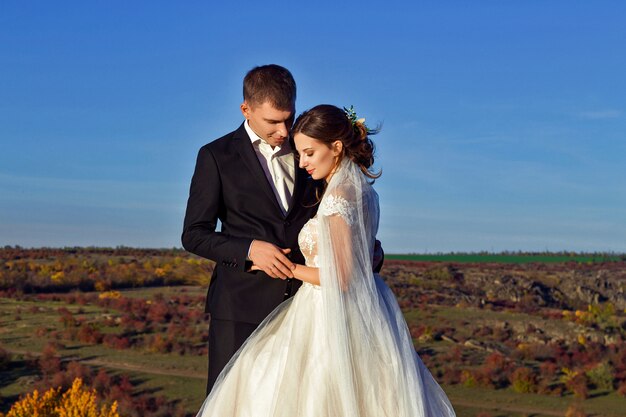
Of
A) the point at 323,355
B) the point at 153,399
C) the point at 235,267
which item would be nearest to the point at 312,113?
the point at 235,267

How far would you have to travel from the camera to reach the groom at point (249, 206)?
534 centimetres

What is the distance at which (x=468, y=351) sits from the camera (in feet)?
95.3

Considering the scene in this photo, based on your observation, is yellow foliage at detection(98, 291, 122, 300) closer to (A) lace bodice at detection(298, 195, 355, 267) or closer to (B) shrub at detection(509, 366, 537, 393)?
(B) shrub at detection(509, 366, 537, 393)

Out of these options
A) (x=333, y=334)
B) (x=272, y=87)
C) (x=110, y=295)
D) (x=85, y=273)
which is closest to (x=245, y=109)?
(x=272, y=87)

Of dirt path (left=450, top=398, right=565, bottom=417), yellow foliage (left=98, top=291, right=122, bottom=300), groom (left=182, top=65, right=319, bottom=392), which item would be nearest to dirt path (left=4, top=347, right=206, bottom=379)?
dirt path (left=450, top=398, right=565, bottom=417)

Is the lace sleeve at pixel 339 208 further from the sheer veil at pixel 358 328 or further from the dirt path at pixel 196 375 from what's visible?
the dirt path at pixel 196 375

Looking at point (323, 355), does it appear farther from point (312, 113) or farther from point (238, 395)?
point (312, 113)

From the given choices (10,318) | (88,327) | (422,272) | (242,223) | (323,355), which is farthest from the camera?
(422,272)

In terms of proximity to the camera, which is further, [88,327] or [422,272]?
[422,272]

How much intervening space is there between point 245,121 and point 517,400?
61.7 feet

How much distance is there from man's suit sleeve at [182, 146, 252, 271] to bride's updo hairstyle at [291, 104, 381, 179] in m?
0.60

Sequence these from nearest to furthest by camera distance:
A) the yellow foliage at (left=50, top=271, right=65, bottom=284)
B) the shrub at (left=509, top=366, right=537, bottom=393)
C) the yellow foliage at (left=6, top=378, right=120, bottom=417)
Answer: the yellow foliage at (left=6, top=378, right=120, bottom=417), the shrub at (left=509, top=366, right=537, bottom=393), the yellow foliage at (left=50, top=271, right=65, bottom=284)

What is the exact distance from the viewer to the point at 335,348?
198 inches

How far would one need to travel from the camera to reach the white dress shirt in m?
5.61
